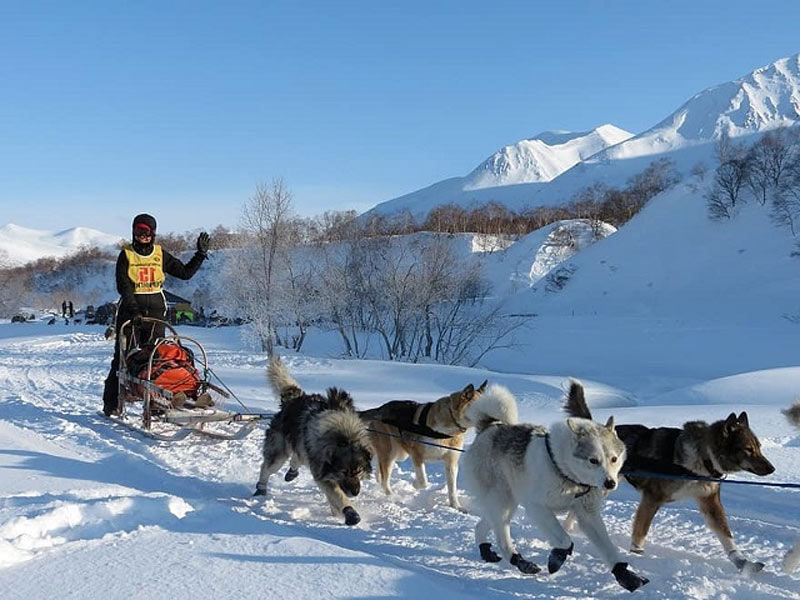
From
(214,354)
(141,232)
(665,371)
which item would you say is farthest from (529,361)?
(141,232)

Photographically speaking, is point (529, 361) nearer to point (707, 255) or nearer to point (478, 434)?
point (707, 255)

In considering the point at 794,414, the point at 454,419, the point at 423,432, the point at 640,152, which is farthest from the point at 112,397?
the point at 640,152

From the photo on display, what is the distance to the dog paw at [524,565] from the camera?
392cm

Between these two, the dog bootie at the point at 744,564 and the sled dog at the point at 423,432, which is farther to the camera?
the sled dog at the point at 423,432

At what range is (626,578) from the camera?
3.56m

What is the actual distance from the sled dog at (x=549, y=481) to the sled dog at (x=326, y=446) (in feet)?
2.91

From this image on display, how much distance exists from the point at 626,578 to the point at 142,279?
6.63m

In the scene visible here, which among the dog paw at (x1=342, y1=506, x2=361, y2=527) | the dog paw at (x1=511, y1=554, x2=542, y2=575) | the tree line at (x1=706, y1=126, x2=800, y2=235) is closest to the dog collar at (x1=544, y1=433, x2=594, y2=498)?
the dog paw at (x1=511, y1=554, x2=542, y2=575)

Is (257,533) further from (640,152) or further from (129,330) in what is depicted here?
(640,152)

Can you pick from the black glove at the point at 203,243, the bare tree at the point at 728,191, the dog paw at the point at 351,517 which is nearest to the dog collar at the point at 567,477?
the dog paw at the point at 351,517

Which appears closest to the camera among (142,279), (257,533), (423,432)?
(257,533)

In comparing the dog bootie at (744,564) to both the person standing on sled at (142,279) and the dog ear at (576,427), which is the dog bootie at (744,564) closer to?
the dog ear at (576,427)

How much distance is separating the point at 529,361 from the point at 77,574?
85.2 ft

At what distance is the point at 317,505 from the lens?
5.41 metres
